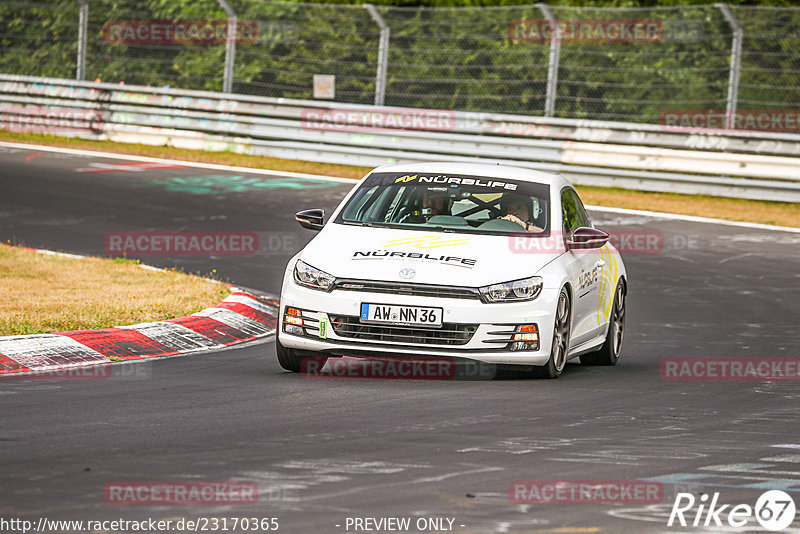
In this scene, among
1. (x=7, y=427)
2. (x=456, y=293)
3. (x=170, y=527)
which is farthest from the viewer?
(x=456, y=293)

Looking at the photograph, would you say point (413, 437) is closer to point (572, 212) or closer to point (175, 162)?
point (572, 212)

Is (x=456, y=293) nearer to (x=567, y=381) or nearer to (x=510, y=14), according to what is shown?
(x=567, y=381)

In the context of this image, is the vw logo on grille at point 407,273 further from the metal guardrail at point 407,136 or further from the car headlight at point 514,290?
the metal guardrail at point 407,136

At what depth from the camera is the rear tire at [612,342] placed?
10.7 m

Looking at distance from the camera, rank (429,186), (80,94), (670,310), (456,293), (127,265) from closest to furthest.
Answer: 1. (456,293)
2. (429,186)
3. (670,310)
4. (127,265)
5. (80,94)

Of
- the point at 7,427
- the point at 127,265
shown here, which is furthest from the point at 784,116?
the point at 7,427

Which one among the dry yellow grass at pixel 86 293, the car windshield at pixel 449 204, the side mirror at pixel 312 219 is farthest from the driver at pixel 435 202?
the dry yellow grass at pixel 86 293

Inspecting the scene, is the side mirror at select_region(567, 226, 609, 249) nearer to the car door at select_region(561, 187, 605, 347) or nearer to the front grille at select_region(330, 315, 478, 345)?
the car door at select_region(561, 187, 605, 347)

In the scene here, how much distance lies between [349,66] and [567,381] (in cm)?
1626

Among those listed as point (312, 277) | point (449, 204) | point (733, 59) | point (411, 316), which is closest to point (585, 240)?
point (449, 204)

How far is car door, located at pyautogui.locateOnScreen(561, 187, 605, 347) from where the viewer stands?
9.73 metres

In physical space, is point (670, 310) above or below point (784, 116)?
below

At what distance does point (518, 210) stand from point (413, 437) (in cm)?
356

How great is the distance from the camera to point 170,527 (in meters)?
5.14
